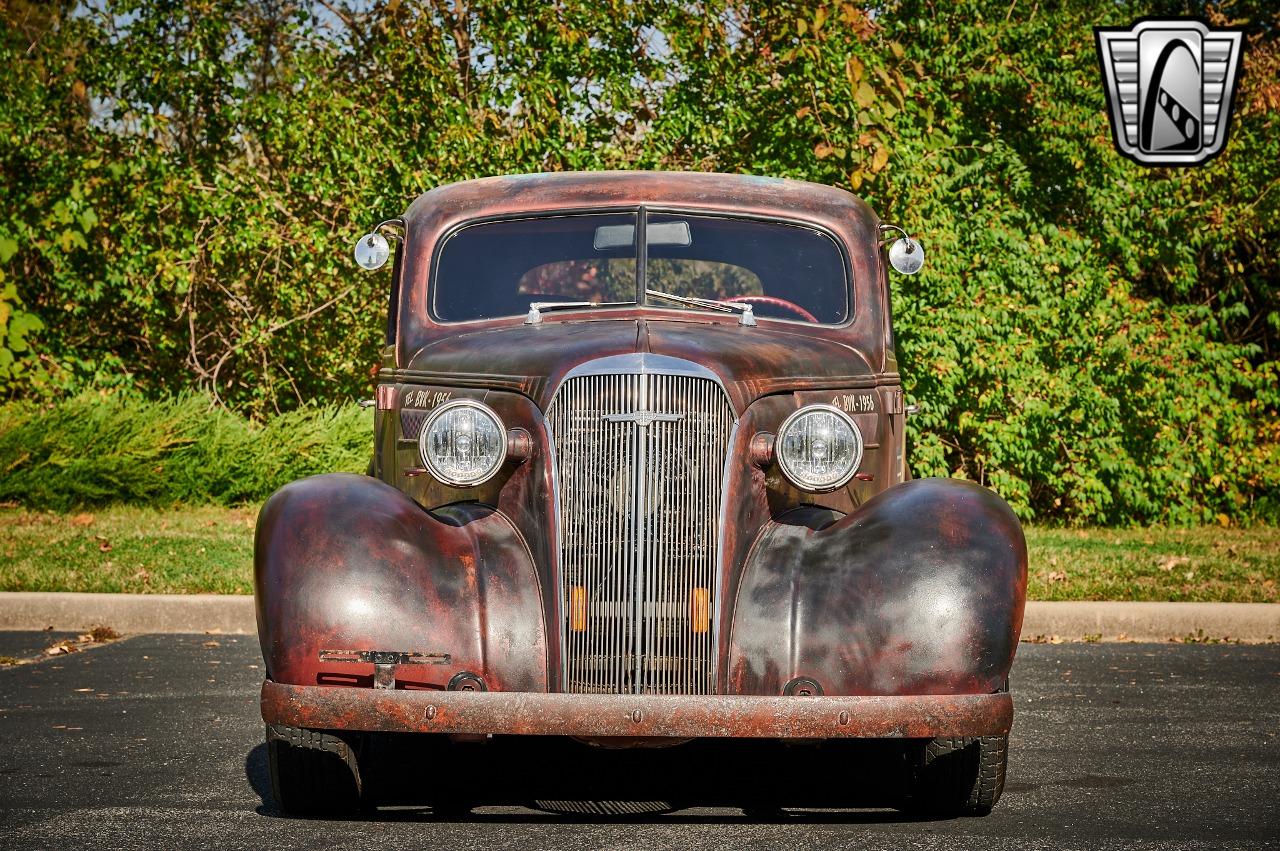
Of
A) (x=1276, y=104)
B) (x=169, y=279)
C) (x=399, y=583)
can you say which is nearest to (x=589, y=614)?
(x=399, y=583)

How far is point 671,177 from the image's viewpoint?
6246 millimetres

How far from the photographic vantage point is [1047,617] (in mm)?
9492

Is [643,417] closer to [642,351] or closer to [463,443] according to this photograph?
[642,351]

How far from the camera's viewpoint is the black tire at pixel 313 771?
15.7ft

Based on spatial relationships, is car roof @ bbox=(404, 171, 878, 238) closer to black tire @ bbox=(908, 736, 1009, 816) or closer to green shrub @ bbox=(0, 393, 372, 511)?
black tire @ bbox=(908, 736, 1009, 816)

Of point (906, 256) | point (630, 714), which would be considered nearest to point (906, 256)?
point (906, 256)

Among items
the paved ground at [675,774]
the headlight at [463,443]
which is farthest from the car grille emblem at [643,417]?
the paved ground at [675,774]

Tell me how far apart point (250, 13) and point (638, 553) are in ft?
42.9

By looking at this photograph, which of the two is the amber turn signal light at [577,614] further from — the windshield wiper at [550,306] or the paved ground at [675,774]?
the windshield wiper at [550,306]

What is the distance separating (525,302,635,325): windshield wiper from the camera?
19.0ft
